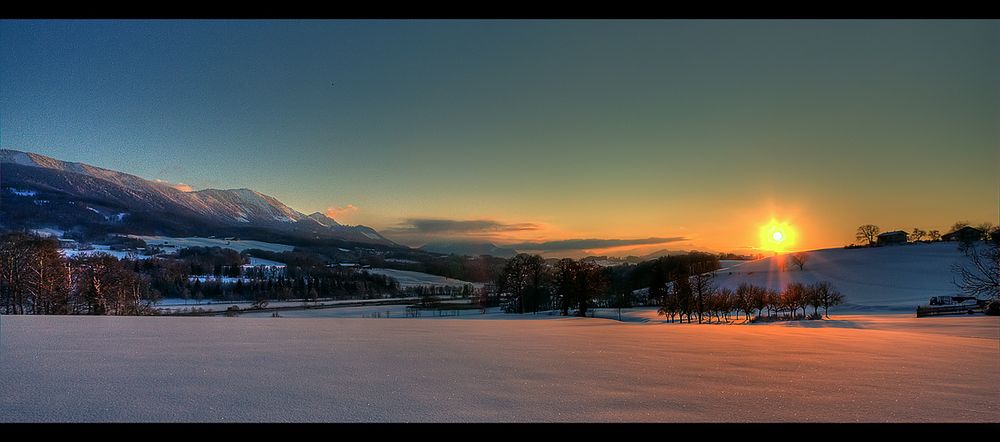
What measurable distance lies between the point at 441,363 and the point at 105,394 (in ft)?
9.05

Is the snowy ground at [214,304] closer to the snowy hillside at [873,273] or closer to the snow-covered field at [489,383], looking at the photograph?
the snow-covered field at [489,383]

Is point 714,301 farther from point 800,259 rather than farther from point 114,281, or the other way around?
point 800,259

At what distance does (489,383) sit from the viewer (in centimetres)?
410

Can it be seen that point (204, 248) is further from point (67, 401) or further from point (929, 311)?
point (929, 311)

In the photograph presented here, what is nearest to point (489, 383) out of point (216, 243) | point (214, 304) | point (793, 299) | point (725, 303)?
point (214, 304)

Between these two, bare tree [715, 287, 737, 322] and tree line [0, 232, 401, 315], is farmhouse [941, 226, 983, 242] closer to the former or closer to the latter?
bare tree [715, 287, 737, 322]

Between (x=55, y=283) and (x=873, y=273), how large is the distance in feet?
247

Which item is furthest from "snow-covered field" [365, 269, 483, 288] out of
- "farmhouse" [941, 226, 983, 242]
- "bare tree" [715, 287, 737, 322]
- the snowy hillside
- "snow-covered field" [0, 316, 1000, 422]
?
"farmhouse" [941, 226, 983, 242]

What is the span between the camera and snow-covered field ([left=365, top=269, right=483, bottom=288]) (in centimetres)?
3812

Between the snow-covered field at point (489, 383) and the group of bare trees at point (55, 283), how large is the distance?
1430 centimetres

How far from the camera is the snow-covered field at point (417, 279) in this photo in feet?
125

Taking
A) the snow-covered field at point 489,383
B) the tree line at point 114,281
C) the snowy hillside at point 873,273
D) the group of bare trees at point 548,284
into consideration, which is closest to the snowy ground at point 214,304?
the tree line at point 114,281

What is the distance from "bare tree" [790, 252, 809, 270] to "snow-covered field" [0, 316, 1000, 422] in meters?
71.6
